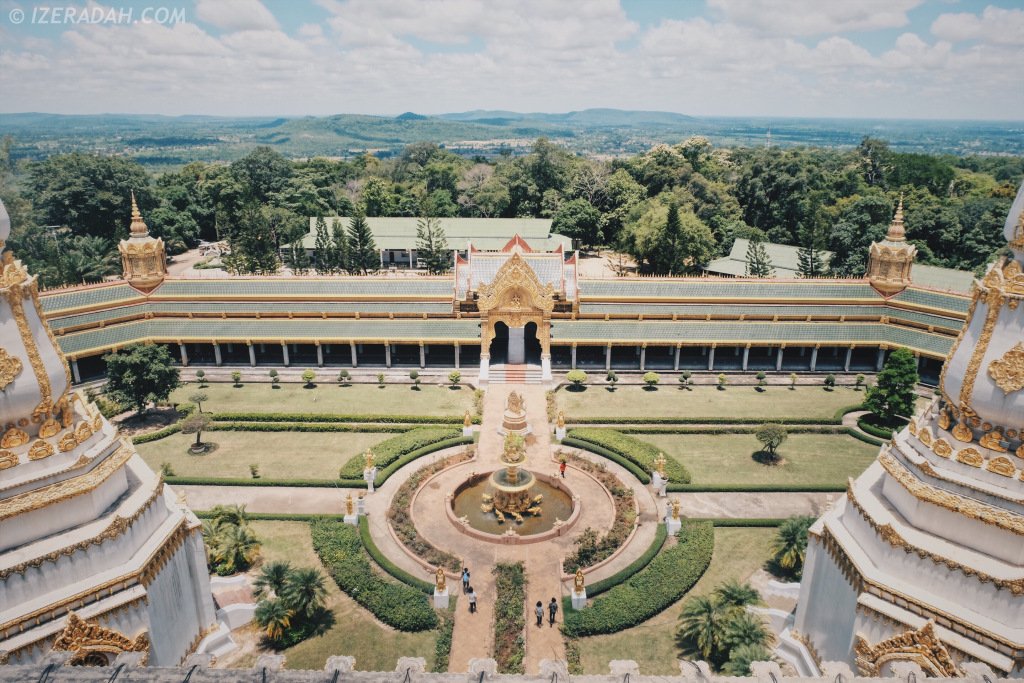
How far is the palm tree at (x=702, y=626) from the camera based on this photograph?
68.6ft

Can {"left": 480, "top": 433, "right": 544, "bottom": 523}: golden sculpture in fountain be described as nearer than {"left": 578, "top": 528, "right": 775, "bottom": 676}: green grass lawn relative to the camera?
No

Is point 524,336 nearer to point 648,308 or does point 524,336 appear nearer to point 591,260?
point 648,308

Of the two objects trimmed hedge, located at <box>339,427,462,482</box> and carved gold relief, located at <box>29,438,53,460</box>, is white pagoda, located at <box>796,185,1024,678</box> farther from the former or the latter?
trimmed hedge, located at <box>339,427,462,482</box>

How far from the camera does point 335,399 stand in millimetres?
42688

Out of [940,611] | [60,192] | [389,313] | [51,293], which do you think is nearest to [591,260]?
[389,313]

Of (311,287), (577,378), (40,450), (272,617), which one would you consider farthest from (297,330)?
(40,450)

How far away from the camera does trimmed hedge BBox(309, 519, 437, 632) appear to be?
74.5 ft

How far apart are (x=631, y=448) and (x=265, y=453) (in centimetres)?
1987

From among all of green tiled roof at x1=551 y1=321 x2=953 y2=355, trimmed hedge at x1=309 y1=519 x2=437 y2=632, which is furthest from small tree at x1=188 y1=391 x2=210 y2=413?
green tiled roof at x1=551 y1=321 x2=953 y2=355

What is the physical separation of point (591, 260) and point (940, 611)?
68.9 meters

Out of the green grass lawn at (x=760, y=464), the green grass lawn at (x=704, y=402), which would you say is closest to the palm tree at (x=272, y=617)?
the green grass lawn at (x=760, y=464)

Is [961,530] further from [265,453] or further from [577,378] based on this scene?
[265,453]

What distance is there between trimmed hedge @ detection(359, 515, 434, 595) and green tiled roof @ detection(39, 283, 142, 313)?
30.0 meters

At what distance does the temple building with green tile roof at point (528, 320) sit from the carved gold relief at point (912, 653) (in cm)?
2963
